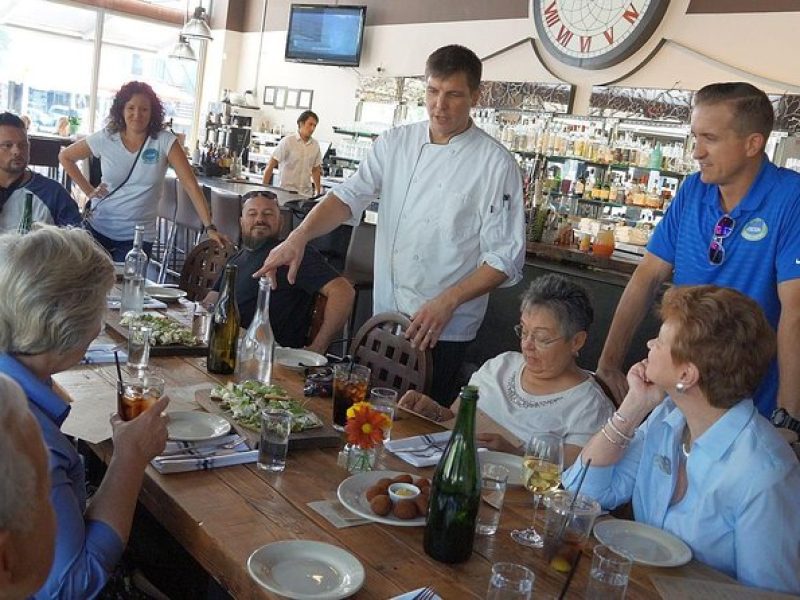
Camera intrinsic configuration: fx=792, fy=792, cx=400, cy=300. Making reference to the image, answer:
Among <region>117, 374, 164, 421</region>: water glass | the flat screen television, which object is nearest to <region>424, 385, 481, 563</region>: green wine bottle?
<region>117, 374, 164, 421</region>: water glass

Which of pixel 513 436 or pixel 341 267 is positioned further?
pixel 341 267

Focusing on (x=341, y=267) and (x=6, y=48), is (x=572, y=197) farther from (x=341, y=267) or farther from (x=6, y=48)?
(x=6, y=48)

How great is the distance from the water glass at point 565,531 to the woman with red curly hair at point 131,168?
3.44 m

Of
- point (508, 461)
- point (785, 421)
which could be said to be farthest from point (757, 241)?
point (508, 461)

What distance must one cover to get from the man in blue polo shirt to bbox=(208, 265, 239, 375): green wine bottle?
1.18 meters

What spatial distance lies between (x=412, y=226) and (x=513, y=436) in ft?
3.96

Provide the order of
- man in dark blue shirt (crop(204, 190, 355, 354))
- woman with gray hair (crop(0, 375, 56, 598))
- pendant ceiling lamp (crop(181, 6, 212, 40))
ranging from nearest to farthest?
woman with gray hair (crop(0, 375, 56, 598)), man in dark blue shirt (crop(204, 190, 355, 354)), pendant ceiling lamp (crop(181, 6, 212, 40))

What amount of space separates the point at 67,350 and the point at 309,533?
60cm

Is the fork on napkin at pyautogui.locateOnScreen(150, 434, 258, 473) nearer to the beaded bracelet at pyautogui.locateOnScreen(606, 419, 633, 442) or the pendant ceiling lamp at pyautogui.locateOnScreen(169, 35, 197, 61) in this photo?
the beaded bracelet at pyautogui.locateOnScreen(606, 419, 633, 442)

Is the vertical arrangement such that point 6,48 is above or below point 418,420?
above

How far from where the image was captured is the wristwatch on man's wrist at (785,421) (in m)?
1.95

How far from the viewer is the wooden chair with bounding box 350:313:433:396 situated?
107 inches

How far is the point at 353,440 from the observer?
1745mm

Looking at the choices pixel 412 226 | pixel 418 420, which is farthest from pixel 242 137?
pixel 418 420
